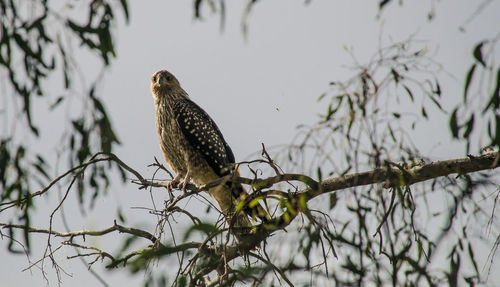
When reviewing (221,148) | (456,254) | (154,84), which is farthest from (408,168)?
(154,84)

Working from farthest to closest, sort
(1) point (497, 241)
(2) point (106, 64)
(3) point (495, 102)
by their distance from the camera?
(1) point (497, 241) → (2) point (106, 64) → (3) point (495, 102)

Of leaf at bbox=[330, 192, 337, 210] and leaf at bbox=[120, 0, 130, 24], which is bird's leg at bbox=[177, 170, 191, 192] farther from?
leaf at bbox=[120, 0, 130, 24]

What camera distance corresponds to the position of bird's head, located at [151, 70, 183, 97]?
6156 millimetres

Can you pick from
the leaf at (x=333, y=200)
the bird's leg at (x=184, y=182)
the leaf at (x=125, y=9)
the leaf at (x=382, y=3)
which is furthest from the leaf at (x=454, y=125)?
the bird's leg at (x=184, y=182)

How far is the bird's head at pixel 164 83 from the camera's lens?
6.16 metres

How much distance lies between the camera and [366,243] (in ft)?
7.44

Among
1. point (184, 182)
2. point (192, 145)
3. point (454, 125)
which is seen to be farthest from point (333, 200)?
point (192, 145)

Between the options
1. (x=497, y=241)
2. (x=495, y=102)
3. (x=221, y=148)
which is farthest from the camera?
(x=221, y=148)

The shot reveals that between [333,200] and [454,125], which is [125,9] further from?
[454,125]

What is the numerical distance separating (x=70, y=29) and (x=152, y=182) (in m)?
1.73

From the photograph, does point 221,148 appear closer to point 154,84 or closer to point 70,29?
point 154,84

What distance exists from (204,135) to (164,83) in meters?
0.94

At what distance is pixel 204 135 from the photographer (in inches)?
220

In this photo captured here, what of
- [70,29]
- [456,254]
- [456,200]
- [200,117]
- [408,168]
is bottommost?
[456,254]
